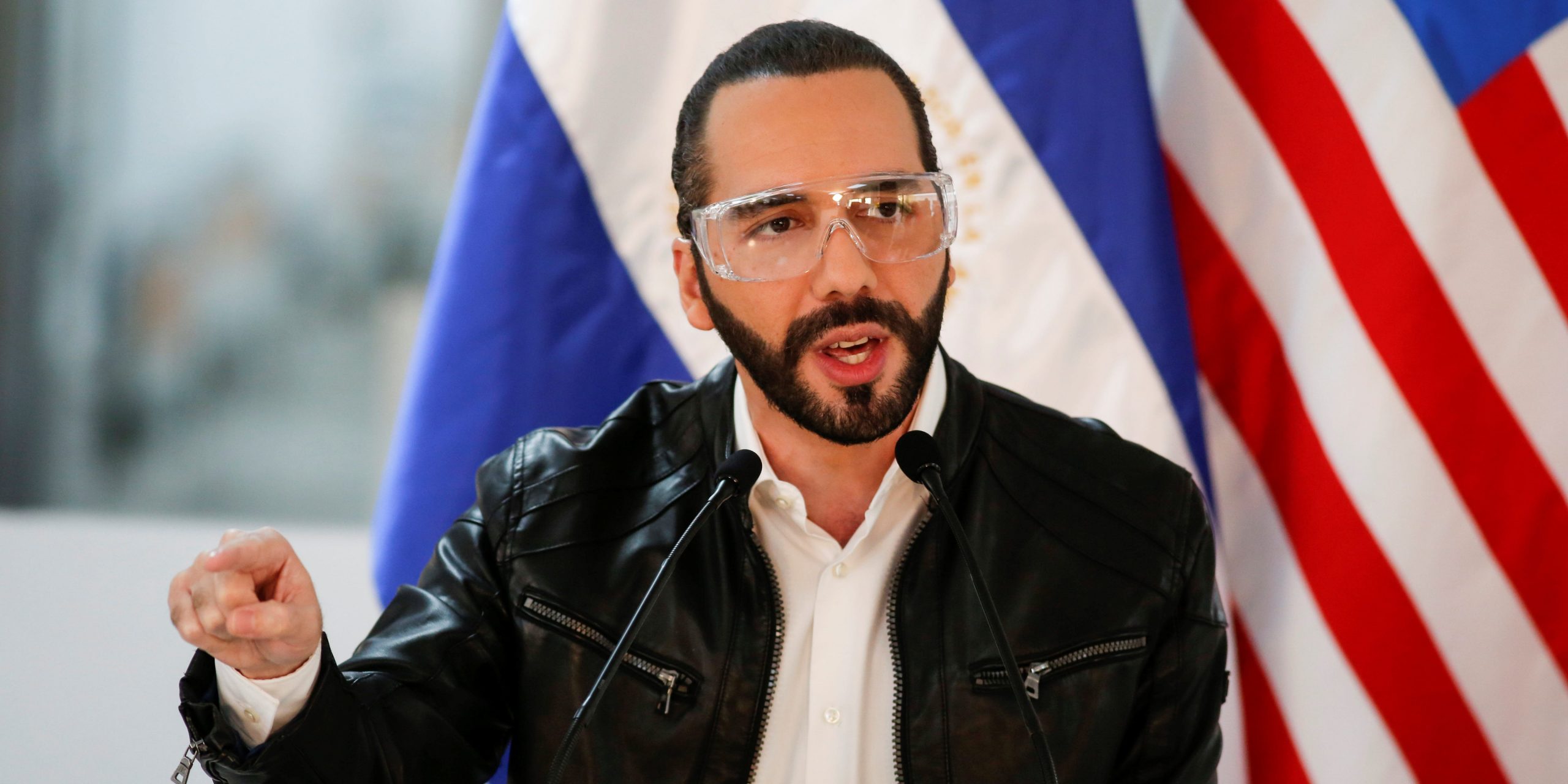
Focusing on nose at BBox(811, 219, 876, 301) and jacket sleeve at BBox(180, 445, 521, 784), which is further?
nose at BBox(811, 219, 876, 301)

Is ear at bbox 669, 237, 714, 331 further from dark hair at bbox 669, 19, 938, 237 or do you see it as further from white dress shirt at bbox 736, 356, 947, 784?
white dress shirt at bbox 736, 356, 947, 784

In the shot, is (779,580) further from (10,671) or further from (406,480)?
(10,671)

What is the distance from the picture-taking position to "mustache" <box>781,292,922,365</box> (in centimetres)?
131

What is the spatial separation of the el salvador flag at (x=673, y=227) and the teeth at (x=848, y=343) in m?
0.60

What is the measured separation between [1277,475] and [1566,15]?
78 cm

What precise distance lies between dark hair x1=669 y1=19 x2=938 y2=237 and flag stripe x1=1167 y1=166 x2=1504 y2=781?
0.71m

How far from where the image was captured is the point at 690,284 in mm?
1518

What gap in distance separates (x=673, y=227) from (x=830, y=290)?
0.66 metres

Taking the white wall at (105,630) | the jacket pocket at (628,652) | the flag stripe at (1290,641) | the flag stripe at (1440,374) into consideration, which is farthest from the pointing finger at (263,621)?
the flag stripe at (1440,374)

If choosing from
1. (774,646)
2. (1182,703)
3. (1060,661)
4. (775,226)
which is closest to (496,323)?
(775,226)

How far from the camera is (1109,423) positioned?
1.87 meters

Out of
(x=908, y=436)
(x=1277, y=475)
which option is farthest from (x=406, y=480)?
(x=1277, y=475)

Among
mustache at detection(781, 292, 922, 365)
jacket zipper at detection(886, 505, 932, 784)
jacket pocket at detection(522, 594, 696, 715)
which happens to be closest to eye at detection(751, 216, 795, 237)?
mustache at detection(781, 292, 922, 365)

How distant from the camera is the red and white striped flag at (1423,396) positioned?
1778mm
